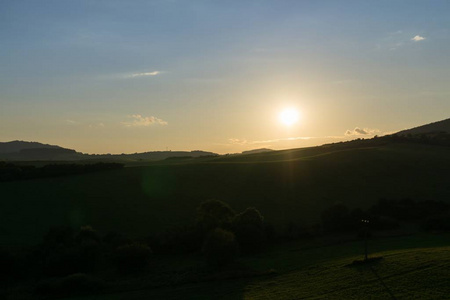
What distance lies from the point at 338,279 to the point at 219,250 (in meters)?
15.7

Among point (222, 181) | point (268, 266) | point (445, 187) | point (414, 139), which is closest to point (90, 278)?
point (268, 266)

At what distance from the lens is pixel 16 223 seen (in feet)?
224

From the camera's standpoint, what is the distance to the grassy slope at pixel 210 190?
233 ft

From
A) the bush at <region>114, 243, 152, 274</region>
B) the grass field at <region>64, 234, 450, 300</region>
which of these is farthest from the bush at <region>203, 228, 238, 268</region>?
the bush at <region>114, 243, 152, 274</region>

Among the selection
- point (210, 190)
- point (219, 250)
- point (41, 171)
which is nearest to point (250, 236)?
point (219, 250)

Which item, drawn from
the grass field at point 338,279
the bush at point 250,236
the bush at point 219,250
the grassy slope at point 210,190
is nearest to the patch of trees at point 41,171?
the grassy slope at point 210,190

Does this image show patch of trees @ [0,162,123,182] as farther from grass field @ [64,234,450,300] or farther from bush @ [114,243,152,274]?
grass field @ [64,234,450,300]

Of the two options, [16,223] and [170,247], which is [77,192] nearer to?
[16,223]

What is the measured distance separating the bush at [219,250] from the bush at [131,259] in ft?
25.3

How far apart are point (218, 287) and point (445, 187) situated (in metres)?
62.3

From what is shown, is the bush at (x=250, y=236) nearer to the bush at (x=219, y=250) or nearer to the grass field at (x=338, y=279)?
the grass field at (x=338, y=279)

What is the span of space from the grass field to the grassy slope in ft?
70.3

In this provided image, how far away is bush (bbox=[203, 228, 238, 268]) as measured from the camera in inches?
1925

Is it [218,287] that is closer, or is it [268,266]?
[218,287]
